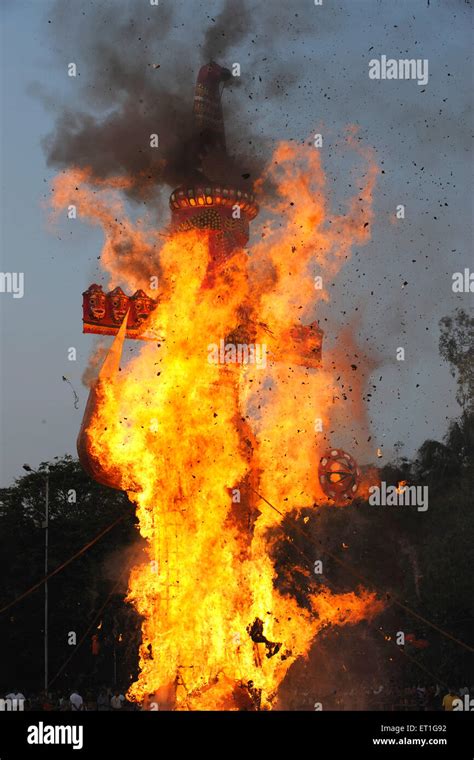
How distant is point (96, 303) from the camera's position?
2820 cm

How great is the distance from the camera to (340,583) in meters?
43.4

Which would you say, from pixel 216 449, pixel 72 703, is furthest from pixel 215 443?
pixel 72 703

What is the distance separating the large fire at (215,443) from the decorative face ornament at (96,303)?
683 millimetres

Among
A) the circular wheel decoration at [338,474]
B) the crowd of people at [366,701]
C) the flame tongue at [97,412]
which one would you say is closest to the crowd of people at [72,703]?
the crowd of people at [366,701]

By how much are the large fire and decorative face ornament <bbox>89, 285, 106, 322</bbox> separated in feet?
2.24

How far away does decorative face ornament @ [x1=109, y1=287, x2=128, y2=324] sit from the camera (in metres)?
28.2

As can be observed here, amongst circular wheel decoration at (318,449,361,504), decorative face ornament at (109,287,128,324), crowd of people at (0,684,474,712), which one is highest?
decorative face ornament at (109,287,128,324)

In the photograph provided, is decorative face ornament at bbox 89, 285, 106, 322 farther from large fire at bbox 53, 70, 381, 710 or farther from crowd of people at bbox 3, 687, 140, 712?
crowd of people at bbox 3, 687, 140, 712

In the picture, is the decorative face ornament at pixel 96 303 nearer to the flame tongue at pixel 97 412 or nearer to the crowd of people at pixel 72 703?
the flame tongue at pixel 97 412

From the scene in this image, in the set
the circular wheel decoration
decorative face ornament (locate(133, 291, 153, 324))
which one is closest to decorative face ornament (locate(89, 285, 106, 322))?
decorative face ornament (locate(133, 291, 153, 324))

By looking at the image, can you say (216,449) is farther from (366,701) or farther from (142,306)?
(366,701)

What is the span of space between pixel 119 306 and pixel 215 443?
464 cm
